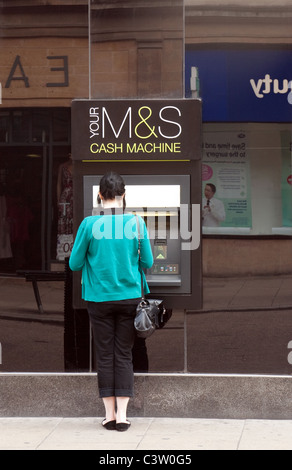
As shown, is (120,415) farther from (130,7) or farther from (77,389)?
(130,7)

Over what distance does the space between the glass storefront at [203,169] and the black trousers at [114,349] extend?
1.65 ft

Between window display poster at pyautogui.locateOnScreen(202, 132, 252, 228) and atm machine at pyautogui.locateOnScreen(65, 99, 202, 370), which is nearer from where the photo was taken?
atm machine at pyautogui.locateOnScreen(65, 99, 202, 370)

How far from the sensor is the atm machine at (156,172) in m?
7.02

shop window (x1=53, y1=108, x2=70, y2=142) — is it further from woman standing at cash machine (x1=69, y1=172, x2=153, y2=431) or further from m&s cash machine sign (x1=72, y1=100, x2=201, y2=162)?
woman standing at cash machine (x1=69, y1=172, x2=153, y2=431)

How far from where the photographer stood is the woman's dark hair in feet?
21.9

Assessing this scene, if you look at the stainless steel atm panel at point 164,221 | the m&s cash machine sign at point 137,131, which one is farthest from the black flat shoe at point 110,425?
the m&s cash machine sign at point 137,131

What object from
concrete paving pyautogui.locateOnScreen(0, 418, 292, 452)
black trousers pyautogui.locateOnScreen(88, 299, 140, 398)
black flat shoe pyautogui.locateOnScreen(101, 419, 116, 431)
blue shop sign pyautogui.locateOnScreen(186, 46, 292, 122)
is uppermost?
blue shop sign pyautogui.locateOnScreen(186, 46, 292, 122)

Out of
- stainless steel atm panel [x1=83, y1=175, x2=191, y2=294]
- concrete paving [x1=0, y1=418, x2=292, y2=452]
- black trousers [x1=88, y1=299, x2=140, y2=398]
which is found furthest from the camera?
stainless steel atm panel [x1=83, y1=175, x2=191, y2=294]

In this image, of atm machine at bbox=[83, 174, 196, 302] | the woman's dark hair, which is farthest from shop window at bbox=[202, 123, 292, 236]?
the woman's dark hair

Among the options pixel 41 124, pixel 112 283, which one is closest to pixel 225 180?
pixel 112 283

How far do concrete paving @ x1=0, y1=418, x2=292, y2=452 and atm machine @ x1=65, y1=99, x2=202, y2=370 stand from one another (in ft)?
2.79

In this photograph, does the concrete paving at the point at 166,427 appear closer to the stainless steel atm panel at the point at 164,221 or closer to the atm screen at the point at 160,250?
the stainless steel atm panel at the point at 164,221
